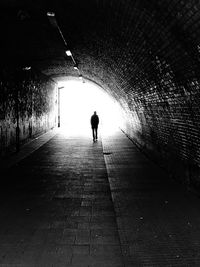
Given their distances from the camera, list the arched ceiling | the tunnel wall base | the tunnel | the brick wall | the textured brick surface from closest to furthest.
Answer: the tunnel < the arched ceiling < the textured brick surface < the tunnel wall base < the brick wall

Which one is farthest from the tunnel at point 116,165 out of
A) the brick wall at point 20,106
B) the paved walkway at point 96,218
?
the brick wall at point 20,106

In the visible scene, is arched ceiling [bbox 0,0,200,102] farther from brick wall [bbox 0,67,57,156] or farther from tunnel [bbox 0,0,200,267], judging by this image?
brick wall [bbox 0,67,57,156]

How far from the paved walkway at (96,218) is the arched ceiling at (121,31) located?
2.33 m

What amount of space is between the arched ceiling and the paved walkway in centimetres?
233

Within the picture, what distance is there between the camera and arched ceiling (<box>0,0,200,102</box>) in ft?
15.6

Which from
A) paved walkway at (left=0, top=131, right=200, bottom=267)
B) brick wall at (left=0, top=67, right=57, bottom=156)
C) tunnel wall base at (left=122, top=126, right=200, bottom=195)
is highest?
brick wall at (left=0, top=67, right=57, bottom=156)

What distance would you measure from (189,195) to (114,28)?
12.1 feet

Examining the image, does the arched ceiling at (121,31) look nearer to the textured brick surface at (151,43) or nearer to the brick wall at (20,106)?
the textured brick surface at (151,43)

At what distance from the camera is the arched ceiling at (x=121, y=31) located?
15.6 feet

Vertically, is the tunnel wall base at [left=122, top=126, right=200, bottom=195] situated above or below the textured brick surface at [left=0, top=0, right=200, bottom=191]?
below

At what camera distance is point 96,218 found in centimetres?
582

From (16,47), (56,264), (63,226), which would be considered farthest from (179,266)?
(16,47)

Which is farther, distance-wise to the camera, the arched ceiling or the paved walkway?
the arched ceiling

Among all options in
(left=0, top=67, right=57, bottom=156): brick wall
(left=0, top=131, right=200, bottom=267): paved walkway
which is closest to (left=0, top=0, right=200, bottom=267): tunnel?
(left=0, top=131, right=200, bottom=267): paved walkway
